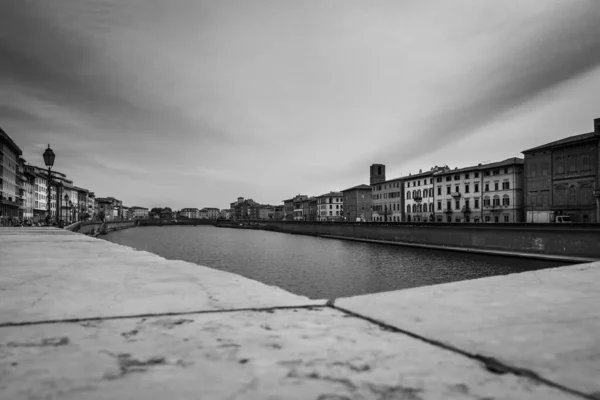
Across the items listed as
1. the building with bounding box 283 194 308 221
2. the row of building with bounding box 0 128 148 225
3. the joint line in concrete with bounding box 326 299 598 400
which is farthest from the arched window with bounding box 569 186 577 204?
the building with bounding box 283 194 308 221

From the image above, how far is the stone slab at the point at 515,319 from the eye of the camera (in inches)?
66.6

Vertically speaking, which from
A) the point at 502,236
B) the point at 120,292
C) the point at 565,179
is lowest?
the point at 502,236

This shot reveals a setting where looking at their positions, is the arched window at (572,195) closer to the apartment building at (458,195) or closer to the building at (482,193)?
the building at (482,193)

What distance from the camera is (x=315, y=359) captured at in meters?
1.72

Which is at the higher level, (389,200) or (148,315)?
(389,200)

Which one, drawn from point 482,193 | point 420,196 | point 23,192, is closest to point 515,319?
point 482,193

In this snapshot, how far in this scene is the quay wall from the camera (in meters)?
27.2

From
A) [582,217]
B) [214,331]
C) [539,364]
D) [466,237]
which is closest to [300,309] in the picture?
[214,331]

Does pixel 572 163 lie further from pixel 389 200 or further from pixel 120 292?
pixel 120 292

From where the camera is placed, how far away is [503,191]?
190 feet

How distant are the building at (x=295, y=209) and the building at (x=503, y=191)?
297ft

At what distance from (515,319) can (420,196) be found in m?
76.4

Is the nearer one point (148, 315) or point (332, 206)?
point (148, 315)

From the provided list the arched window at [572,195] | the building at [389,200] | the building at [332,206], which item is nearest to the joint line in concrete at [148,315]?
the arched window at [572,195]
